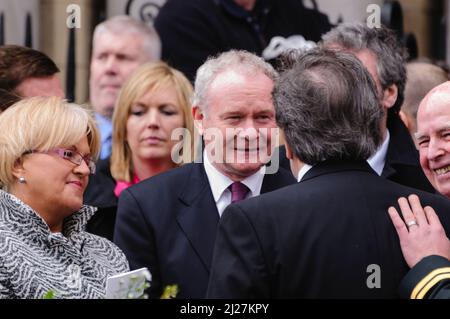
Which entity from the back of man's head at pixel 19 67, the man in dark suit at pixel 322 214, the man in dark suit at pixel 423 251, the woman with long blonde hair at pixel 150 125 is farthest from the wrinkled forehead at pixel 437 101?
the back of man's head at pixel 19 67

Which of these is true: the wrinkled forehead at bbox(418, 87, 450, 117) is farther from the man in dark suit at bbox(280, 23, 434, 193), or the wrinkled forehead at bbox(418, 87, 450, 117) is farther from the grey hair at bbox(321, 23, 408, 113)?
the grey hair at bbox(321, 23, 408, 113)

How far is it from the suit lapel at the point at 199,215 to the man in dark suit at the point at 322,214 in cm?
90

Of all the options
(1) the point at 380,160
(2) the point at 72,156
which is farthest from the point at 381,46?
(2) the point at 72,156

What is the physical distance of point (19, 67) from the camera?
5.98 m

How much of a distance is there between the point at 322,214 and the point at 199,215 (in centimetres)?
118

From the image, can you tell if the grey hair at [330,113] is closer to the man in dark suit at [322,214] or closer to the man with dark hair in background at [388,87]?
the man in dark suit at [322,214]

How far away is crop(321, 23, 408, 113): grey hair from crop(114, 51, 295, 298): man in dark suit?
75 cm

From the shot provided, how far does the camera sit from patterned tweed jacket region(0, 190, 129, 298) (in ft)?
15.0

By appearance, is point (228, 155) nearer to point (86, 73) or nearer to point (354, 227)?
point (354, 227)

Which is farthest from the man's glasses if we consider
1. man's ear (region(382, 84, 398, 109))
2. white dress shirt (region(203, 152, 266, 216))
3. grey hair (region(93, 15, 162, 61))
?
grey hair (region(93, 15, 162, 61))

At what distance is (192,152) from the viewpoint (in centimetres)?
668

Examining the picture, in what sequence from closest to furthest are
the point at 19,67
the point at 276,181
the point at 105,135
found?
the point at 276,181, the point at 19,67, the point at 105,135

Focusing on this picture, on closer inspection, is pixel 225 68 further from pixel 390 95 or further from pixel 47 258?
pixel 47 258

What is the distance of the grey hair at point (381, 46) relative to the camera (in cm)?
620
